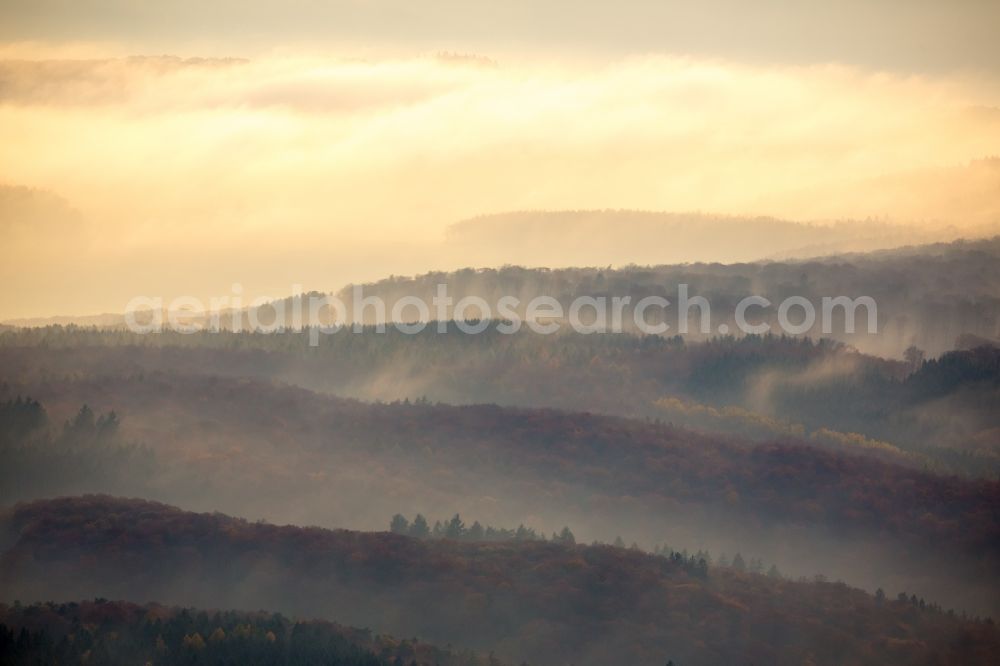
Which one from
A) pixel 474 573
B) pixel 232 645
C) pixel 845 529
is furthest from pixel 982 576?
pixel 232 645

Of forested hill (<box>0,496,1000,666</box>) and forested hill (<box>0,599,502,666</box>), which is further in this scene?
forested hill (<box>0,496,1000,666</box>)

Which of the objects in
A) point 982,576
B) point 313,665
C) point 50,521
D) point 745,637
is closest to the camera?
point 313,665

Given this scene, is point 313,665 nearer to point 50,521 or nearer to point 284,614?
point 284,614

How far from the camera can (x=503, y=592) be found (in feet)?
468

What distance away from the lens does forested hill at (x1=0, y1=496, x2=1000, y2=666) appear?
13700 cm

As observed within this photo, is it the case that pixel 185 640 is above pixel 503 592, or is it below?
above

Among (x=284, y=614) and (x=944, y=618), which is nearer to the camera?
(x=284, y=614)

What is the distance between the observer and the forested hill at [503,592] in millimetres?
137000

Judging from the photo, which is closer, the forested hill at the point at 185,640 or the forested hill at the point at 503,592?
the forested hill at the point at 185,640

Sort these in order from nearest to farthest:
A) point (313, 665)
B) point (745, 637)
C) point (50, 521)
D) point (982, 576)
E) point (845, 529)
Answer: point (313, 665), point (745, 637), point (50, 521), point (982, 576), point (845, 529)

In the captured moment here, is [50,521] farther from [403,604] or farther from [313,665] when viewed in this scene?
[313,665]

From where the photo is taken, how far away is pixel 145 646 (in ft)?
387

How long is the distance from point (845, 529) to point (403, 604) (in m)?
71.2

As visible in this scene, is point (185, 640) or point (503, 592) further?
Answer: point (503, 592)
